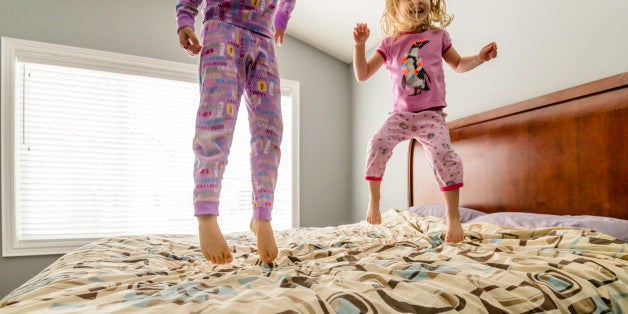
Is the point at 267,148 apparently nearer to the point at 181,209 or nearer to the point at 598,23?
the point at 598,23

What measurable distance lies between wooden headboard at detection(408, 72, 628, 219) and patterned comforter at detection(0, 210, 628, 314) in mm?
396

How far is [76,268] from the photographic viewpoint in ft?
3.32

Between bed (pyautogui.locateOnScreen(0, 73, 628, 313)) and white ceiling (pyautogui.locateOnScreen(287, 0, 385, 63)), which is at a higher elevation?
white ceiling (pyautogui.locateOnScreen(287, 0, 385, 63))

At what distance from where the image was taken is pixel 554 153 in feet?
5.23

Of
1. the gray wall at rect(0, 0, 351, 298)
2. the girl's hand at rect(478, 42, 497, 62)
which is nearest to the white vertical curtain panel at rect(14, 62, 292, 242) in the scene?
the gray wall at rect(0, 0, 351, 298)

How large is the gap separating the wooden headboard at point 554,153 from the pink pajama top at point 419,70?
60 cm

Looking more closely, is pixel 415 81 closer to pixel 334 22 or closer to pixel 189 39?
A: pixel 189 39

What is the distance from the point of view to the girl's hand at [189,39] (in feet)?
3.33

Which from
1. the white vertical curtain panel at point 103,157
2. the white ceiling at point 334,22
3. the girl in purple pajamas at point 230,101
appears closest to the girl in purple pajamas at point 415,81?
the girl in purple pajamas at point 230,101

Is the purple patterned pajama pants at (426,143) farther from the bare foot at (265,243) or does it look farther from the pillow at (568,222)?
the bare foot at (265,243)

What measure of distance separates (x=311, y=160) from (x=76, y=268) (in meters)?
2.70

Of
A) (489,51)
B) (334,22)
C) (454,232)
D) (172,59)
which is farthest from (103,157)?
(489,51)

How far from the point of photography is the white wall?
1537 mm

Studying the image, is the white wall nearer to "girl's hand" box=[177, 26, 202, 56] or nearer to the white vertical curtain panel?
"girl's hand" box=[177, 26, 202, 56]
